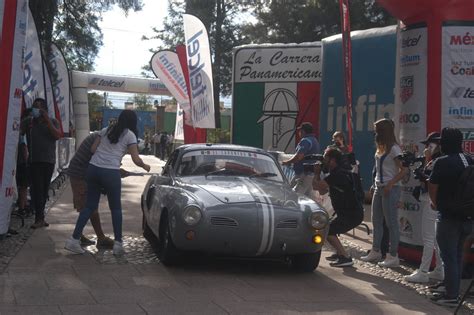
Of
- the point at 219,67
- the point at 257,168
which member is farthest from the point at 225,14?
the point at 257,168

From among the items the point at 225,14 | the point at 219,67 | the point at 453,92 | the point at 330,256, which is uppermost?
the point at 225,14

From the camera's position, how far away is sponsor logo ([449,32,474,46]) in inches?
308

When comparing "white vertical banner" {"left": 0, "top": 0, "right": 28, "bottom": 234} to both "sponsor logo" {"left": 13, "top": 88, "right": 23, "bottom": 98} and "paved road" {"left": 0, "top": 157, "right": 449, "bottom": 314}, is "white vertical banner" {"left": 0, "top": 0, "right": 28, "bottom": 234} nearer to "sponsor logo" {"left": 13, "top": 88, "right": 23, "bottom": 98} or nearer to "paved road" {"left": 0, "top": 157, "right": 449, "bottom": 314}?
"sponsor logo" {"left": 13, "top": 88, "right": 23, "bottom": 98}

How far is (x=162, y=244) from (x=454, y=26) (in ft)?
13.9

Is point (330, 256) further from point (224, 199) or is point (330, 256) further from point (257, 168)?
point (224, 199)

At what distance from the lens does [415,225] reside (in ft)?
26.7

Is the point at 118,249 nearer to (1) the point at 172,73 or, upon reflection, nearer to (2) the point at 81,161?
(2) the point at 81,161

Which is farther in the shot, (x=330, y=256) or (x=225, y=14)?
(x=225, y=14)

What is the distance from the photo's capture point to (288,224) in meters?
7.07

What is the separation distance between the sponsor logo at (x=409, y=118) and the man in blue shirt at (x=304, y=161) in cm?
249

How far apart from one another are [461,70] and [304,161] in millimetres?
3607

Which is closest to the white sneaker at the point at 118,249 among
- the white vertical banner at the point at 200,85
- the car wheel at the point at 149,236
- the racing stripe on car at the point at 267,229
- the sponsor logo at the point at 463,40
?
the car wheel at the point at 149,236

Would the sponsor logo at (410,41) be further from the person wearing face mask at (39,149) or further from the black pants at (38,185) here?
the black pants at (38,185)

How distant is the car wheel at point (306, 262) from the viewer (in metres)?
7.45
